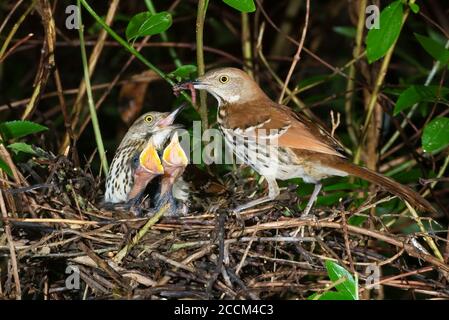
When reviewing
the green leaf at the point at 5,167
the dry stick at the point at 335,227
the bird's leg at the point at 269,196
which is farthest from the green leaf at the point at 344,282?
the green leaf at the point at 5,167

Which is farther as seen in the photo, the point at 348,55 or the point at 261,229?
→ the point at 348,55

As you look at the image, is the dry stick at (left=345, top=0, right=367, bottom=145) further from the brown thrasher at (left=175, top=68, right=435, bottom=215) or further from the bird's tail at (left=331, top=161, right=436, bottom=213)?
the bird's tail at (left=331, top=161, right=436, bottom=213)

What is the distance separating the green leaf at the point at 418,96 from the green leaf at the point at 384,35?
1.31 feet

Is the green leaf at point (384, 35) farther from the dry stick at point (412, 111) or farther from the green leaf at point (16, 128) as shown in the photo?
the green leaf at point (16, 128)

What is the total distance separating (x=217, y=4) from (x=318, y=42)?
3.41ft

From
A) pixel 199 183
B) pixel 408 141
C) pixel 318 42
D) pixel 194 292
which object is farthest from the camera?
pixel 318 42

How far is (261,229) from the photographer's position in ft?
13.6

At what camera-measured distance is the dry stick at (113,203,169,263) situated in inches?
158

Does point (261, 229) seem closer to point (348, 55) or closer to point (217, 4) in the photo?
point (217, 4)

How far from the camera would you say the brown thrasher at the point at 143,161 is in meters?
4.61

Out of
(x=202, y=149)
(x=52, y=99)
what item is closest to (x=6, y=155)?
(x=202, y=149)

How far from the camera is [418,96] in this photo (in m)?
4.67

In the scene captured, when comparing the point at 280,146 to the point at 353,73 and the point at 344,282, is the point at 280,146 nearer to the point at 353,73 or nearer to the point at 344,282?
the point at 344,282

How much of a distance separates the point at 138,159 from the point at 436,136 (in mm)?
1590
